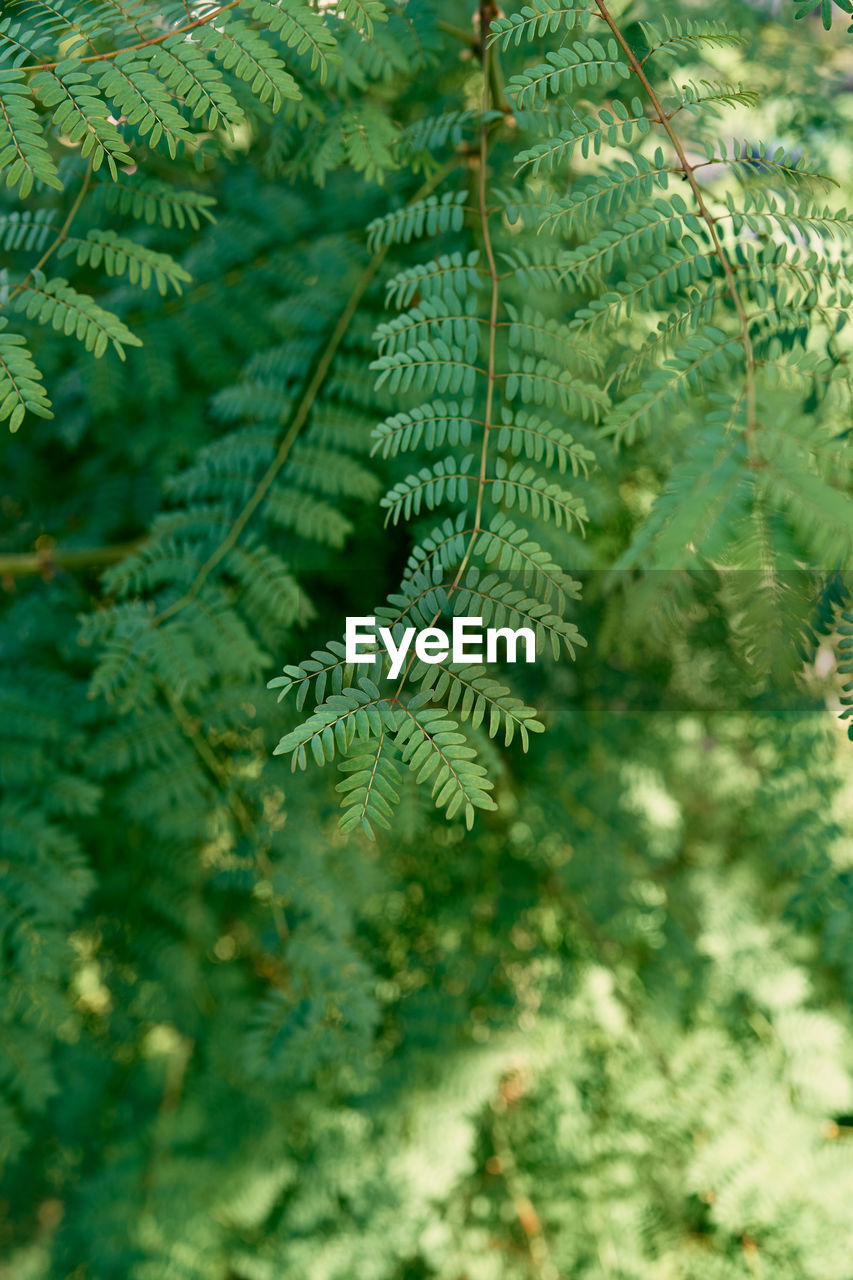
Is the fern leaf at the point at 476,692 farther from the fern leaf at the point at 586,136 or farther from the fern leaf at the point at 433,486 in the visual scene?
the fern leaf at the point at 586,136

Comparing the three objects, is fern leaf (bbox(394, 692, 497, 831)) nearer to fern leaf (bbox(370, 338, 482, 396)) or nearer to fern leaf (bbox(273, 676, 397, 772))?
fern leaf (bbox(273, 676, 397, 772))

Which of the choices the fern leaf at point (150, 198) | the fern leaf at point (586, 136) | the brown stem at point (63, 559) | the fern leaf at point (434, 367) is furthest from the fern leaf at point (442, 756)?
the brown stem at point (63, 559)

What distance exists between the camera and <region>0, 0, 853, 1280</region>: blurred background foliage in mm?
1193

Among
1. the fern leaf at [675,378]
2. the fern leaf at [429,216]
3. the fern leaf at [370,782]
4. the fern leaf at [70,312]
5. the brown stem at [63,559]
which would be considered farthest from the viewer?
the brown stem at [63,559]

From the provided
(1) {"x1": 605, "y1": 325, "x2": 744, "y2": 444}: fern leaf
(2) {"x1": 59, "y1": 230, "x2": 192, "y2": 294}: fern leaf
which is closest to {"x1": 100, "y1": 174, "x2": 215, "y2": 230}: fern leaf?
(2) {"x1": 59, "y1": 230, "x2": 192, "y2": 294}: fern leaf

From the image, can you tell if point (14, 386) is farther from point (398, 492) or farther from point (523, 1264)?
point (523, 1264)

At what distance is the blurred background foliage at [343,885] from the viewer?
119 cm

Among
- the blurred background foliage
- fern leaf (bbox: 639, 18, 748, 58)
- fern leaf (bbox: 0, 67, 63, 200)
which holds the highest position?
fern leaf (bbox: 0, 67, 63, 200)

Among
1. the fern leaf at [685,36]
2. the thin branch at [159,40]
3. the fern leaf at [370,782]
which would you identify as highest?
the thin branch at [159,40]

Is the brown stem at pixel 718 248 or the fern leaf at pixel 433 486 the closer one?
→ the brown stem at pixel 718 248

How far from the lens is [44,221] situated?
1021 mm

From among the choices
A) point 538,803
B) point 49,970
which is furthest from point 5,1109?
point 538,803

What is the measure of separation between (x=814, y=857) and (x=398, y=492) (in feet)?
3.06

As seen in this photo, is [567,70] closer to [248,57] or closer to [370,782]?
[248,57]
